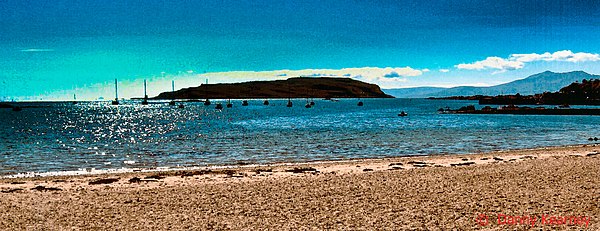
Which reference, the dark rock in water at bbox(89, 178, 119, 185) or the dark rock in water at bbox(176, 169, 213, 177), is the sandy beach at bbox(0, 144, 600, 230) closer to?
the dark rock in water at bbox(89, 178, 119, 185)

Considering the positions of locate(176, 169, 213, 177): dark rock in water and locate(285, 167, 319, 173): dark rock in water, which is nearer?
locate(176, 169, 213, 177): dark rock in water

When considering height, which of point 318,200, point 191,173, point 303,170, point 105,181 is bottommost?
point 303,170

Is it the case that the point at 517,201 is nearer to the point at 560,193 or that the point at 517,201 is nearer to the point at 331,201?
the point at 560,193

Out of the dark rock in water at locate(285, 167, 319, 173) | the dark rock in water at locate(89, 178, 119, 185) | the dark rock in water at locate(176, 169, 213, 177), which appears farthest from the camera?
the dark rock in water at locate(285, 167, 319, 173)

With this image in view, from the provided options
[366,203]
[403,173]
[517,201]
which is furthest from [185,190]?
[517,201]

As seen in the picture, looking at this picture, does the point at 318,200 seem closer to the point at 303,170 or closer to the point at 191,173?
the point at 303,170

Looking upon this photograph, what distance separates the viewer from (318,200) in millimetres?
14148

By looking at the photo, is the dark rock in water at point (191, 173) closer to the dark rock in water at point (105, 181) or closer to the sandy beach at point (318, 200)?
the sandy beach at point (318, 200)

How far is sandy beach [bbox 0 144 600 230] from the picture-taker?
11398mm

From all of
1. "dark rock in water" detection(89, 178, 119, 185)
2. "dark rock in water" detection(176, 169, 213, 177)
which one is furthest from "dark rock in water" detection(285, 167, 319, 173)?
"dark rock in water" detection(89, 178, 119, 185)

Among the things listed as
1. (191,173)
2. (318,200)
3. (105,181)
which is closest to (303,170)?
(191,173)

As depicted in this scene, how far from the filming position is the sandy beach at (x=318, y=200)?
11398mm

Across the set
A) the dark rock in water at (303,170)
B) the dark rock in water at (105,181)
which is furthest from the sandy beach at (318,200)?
the dark rock in water at (303,170)

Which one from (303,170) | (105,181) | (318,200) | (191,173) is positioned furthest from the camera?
(303,170)
